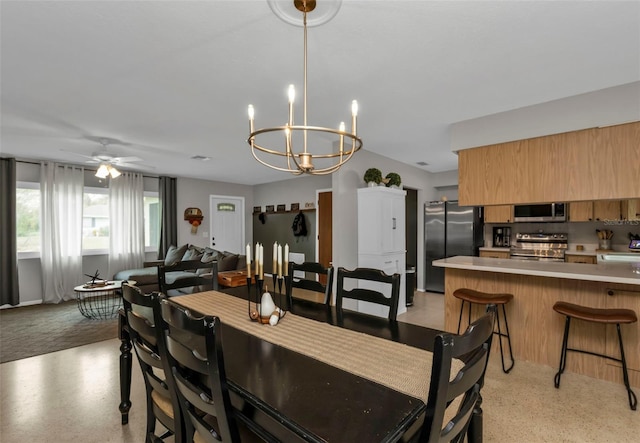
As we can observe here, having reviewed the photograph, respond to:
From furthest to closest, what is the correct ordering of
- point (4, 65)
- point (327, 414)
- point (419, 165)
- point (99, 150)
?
point (419, 165), point (99, 150), point (4, 65), point (327, 414)

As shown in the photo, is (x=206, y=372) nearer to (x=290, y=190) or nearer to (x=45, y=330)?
(x=45, y=330)

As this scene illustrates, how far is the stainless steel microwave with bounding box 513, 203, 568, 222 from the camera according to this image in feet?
15.5

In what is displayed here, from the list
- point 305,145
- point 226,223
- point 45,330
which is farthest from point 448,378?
point 226,223

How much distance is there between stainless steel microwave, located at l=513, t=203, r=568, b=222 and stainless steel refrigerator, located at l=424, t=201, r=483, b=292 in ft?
2.05

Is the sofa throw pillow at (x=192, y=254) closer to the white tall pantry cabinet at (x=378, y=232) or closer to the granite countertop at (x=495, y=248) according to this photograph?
the white tall pantry cabinet at (x=378, y=232)

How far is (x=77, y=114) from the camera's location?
3.11 meters

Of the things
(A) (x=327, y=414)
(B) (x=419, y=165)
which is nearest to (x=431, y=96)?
(A) (x=327, y=414)

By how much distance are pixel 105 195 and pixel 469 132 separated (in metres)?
6.48

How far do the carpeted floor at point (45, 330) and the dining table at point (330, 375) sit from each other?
2.72 metres

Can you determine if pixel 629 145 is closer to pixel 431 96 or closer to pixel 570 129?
pixel 570 129

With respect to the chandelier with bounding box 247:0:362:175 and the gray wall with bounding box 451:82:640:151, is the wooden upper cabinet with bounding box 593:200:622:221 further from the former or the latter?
the chandelier with bounding box 247:0:362:175

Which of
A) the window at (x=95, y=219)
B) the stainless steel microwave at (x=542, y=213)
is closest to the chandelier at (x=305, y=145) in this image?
the stainless steel microwave at (x=542, y=213)

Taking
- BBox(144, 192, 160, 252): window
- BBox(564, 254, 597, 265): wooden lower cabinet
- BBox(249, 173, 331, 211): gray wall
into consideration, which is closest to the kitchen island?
BBox(564, 254, 597, 265): wooden lower cabinet

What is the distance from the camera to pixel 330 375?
3.79 ft
